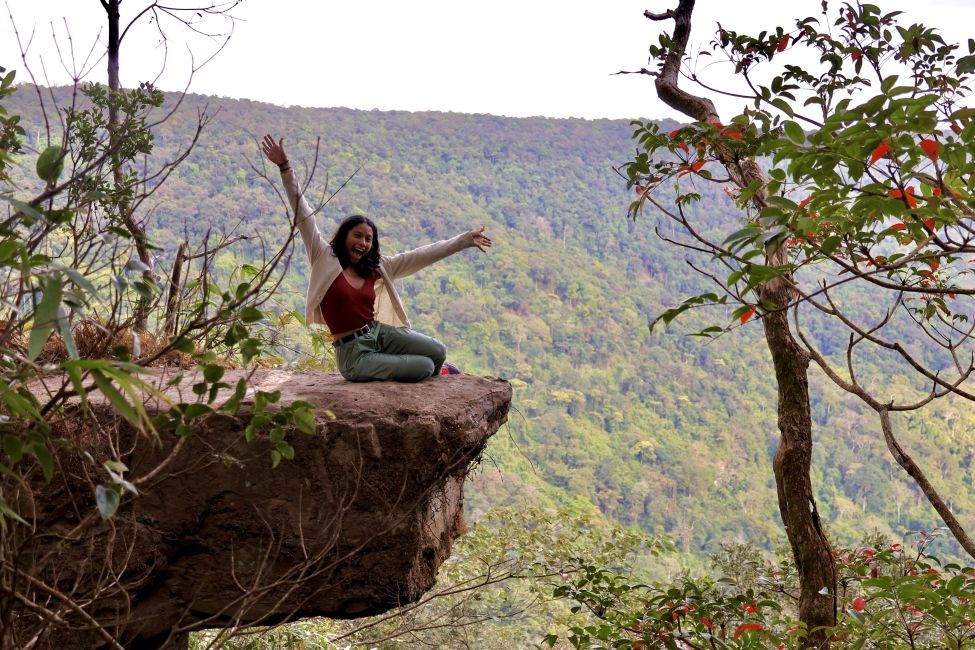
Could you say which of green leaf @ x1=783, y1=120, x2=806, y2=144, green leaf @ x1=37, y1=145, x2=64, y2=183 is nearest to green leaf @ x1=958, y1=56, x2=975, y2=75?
green leaf @ x1=783, y1=120, x2=806, y2=144

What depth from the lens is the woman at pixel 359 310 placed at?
4.07 metres

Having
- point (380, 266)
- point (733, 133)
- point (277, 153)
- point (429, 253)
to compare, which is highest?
point (733, 133)

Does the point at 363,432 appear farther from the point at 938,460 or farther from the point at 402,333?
the point at 938,460

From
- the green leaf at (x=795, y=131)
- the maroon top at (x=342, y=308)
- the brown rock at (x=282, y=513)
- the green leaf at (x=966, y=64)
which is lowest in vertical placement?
the brown rock at (x=282, y=513)

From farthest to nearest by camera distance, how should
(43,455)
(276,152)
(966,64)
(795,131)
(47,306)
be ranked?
(276,152) < (966,64) < (795,131) < (43,455) < (47,306)

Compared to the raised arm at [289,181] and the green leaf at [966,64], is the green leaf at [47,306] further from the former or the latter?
the green leaf at [966,64]

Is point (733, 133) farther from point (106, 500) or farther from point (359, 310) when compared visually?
point (106, 500)

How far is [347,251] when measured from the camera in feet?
13.6

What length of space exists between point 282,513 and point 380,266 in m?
1.30

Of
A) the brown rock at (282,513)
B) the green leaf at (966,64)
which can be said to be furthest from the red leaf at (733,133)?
the brown rock at (282,513)

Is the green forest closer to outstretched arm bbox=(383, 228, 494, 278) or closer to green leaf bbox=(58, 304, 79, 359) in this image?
green leaf bbox=(58, 304, 79, 359)

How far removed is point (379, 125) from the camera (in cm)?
4538

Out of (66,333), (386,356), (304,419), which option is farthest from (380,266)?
(66,333)

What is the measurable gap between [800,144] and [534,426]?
31.3 metres
